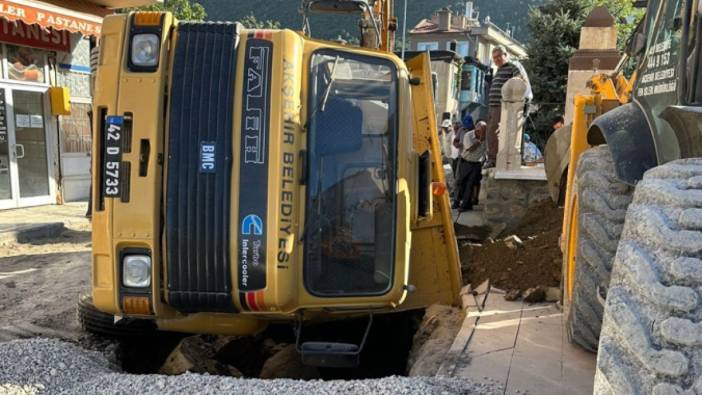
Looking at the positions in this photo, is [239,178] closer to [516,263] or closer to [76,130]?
[516,263]

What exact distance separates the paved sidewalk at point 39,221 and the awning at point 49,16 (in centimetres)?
319

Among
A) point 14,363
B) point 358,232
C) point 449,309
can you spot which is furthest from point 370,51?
point 14,363

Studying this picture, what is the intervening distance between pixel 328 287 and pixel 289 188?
0.67 meters

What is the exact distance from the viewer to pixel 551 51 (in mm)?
17344

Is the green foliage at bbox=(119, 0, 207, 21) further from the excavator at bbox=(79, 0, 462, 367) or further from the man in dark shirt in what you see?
the excavator at bbox=(79, 0, 462, 367)

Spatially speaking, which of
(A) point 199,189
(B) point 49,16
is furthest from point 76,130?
(A) point 199,189

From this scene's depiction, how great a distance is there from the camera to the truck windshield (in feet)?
11.4

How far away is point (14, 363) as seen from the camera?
3.30 m

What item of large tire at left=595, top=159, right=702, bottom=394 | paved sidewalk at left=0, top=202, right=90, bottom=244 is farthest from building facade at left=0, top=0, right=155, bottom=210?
large tire at left=595, top=159, right=702, bottom=394

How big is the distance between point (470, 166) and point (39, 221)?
7.14 m

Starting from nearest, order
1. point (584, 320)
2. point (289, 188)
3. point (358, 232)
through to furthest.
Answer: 1. point (584, 320)
2. point (289, 188)
3. point (358, 232)

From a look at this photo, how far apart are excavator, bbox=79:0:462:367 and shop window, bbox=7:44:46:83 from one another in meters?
8.51

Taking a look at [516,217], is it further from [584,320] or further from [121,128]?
[121,128]

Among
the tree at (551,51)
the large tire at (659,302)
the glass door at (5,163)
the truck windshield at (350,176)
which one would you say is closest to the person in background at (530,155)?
the tree at (551,51)
